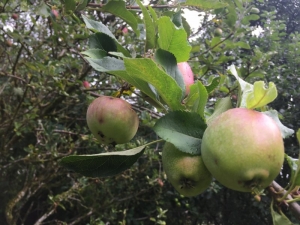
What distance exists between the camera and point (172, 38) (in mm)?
651

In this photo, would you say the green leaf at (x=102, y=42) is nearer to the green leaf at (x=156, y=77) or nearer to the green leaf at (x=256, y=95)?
the green leaf at (x=156, y=77)

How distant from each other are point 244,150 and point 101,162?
0.26 m

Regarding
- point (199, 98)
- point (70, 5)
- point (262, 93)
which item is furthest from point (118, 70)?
point (70, 5)

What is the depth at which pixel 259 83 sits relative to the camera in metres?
0.49

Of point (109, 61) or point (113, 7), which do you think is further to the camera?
point (113, 7)

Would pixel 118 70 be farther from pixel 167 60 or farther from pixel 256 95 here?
pixel 256 95

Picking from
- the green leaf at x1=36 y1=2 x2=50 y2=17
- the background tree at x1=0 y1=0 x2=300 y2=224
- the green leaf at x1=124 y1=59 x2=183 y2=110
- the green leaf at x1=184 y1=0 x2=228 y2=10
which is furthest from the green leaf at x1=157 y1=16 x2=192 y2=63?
the green leaf at x1=36 y1=2 x2=50 y2=17

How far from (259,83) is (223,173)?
15 centimetres

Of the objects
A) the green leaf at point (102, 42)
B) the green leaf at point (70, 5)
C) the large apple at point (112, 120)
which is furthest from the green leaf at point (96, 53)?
the green leaf at point (70, 5)

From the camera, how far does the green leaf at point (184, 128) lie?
0.56 metres

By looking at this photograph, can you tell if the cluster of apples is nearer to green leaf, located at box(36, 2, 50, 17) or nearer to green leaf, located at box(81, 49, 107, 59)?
green leaf, located at box(81, 49, 107, 59)

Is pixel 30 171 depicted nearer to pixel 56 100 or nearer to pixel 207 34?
pixel 56 100

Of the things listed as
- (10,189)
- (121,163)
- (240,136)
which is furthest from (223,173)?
(10,189)

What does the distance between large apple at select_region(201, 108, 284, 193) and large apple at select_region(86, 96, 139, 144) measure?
1.10 ft
